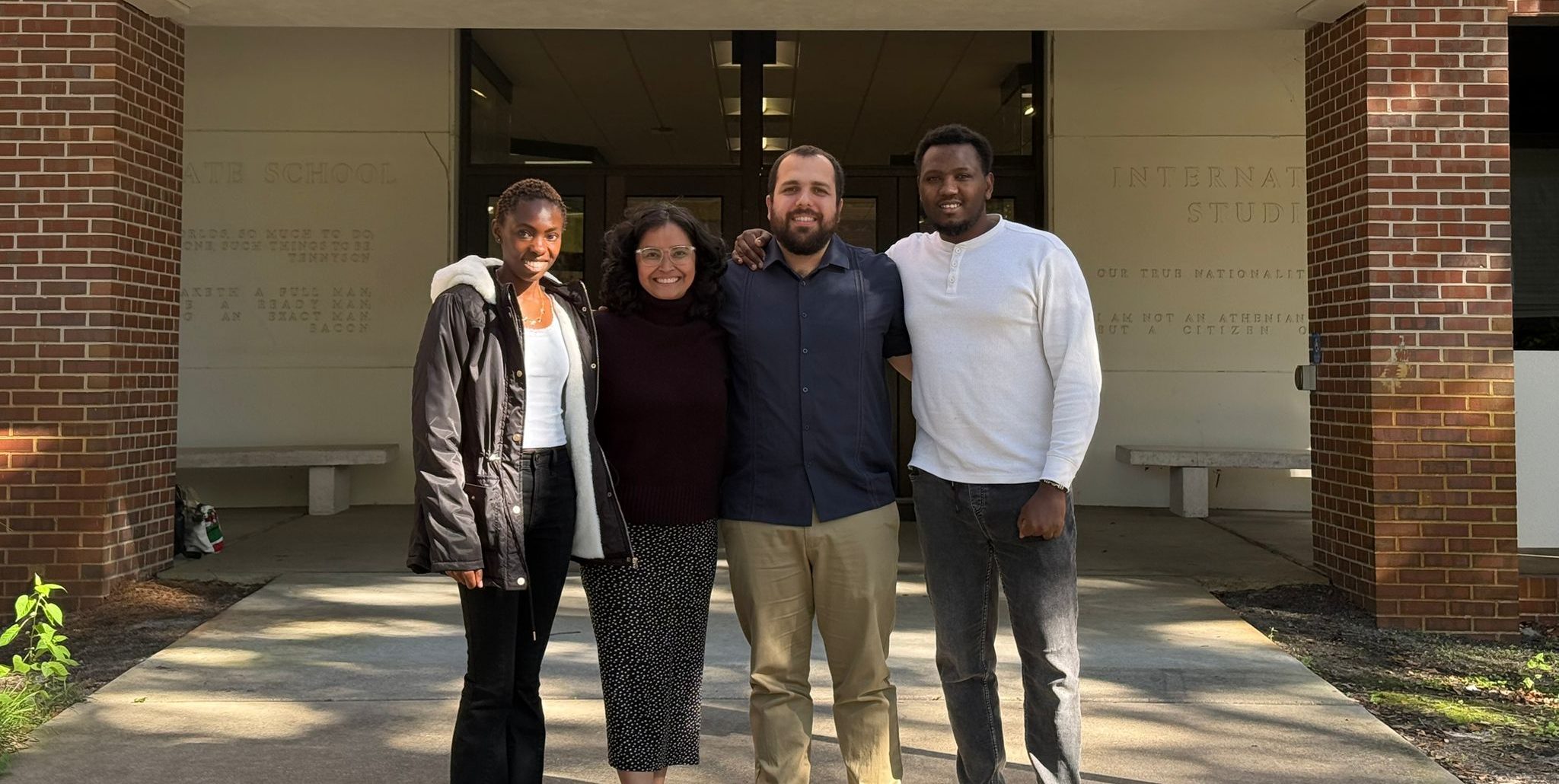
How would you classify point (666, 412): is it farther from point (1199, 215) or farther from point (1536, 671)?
point (1199, 215)

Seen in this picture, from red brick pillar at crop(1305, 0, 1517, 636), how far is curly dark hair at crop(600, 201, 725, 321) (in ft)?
13.4

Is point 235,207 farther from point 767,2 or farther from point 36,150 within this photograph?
point 767,2

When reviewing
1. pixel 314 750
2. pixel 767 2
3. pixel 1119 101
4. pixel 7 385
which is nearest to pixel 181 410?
pixel 7 385

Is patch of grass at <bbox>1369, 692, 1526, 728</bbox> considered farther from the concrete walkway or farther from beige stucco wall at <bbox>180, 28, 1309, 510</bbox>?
beige stucco wall at <bbox>180, 28, 1309, 510</bbox>

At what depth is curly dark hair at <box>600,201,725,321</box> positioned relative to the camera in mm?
3539

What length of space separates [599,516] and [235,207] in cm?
811

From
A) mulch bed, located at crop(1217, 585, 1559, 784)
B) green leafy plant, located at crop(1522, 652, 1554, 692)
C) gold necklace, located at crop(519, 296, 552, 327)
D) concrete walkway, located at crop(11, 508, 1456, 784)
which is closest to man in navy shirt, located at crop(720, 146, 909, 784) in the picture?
gold necklace, located at crop(519, 296, 552, 327)

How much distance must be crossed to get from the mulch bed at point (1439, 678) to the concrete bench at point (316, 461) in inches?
248

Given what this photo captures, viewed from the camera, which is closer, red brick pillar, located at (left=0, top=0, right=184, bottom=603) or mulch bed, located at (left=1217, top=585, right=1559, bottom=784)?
mulch bed, located at (left=1217, top=585, right=1559, bottom=784)

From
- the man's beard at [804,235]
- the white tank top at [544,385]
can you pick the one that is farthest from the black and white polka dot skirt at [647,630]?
the man's beard at [804,235]

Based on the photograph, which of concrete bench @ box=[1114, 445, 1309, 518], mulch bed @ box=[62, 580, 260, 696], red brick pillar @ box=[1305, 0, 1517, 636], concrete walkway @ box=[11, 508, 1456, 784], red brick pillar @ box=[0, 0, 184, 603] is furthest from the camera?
concrete bench @ box=[1114, 445, 1309, 518]

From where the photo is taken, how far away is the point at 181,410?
10.4 metres

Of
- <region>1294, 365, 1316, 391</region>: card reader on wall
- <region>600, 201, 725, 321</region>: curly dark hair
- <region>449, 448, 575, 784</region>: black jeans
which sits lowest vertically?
<region>449, 448, 575, 784</region>: black jeans

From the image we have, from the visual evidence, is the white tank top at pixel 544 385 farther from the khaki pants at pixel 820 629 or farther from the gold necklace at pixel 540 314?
the khaki pants at pixel 820 629
